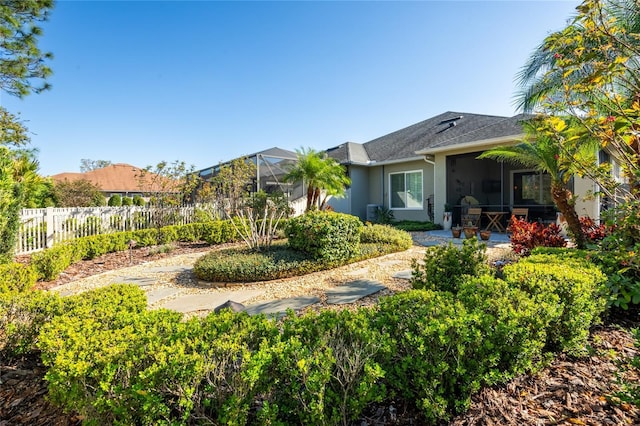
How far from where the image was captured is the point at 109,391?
161cm

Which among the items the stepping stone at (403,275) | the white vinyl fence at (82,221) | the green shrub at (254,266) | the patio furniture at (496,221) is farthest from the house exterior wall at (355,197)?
the stepping stone at (403,275)

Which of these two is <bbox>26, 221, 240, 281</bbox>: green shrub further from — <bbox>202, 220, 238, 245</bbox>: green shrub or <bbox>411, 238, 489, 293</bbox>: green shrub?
<bbox>411, 238, 489, 293</bbox>: green shrub

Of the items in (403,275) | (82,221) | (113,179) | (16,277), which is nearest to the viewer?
(16,277)

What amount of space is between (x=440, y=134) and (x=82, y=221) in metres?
15.0

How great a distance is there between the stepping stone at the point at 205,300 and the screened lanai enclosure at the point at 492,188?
33.7 feet

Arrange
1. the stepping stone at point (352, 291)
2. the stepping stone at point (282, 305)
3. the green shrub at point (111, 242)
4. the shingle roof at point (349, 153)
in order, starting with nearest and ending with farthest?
the stepping stone at point (282, 305), the stepping stone at point (352, 291), the green shrub at point (111, 242), the shingle roof at point (349, 153)

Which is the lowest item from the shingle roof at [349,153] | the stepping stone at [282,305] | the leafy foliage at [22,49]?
the stepping stone at [282,305]

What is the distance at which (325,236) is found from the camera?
6043 millimetres

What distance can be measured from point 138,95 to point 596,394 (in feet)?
45.7

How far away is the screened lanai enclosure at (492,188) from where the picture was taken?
12.4 metres

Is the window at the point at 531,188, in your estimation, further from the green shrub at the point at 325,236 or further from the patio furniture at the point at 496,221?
the green shrub at the point at 325,236

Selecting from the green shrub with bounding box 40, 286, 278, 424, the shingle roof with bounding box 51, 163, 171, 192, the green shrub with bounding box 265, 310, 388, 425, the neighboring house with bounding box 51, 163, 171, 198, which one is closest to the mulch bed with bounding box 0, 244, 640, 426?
the green shrub with bounding box 265, 310, 388, 425

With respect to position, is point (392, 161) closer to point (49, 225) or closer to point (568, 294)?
point (568, 294)

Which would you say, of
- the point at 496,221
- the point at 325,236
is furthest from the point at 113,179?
the point at 496,221
